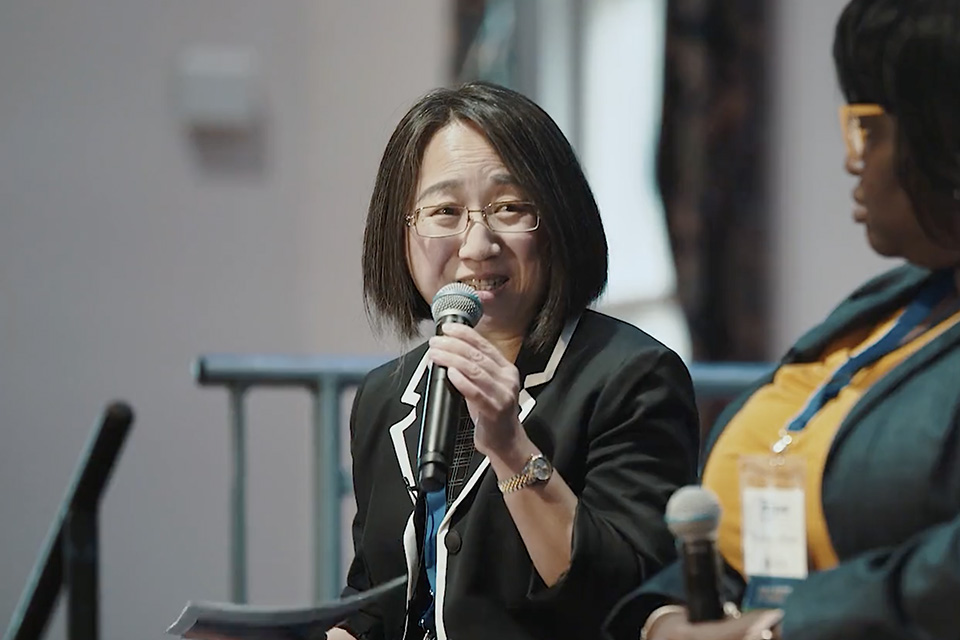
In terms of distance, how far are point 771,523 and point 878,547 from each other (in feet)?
0.42

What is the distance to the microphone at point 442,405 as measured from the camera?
6.11 feet

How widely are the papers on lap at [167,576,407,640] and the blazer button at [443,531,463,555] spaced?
125mm

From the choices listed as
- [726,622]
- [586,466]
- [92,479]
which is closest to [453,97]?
[586,466]

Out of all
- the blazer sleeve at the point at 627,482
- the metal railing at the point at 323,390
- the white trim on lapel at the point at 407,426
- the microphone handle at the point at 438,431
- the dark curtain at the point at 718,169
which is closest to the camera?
the microphone handle at the point at 438,431

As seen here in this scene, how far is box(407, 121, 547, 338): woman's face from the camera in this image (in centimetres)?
212

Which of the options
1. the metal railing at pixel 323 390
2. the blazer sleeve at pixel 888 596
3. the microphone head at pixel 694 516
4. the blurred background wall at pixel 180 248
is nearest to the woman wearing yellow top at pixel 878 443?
the blazer sleeve at pixel 888 596

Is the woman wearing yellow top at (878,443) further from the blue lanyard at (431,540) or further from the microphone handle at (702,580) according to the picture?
the blue lanyard at (431,540)

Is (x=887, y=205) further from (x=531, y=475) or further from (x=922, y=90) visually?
(x=531, y=475)

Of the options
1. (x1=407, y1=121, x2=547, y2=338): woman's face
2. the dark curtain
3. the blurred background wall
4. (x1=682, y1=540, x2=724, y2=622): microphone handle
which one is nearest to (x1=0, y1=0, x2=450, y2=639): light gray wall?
the blurred background wall

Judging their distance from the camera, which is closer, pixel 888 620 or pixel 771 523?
pixel 888 620

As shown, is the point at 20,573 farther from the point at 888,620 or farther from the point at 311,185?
the point at 888,620

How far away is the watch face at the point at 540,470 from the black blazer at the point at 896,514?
14.1 inches

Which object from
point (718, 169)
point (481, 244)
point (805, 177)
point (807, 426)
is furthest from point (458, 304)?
point (718, 169)

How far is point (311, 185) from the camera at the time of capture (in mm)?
5598
